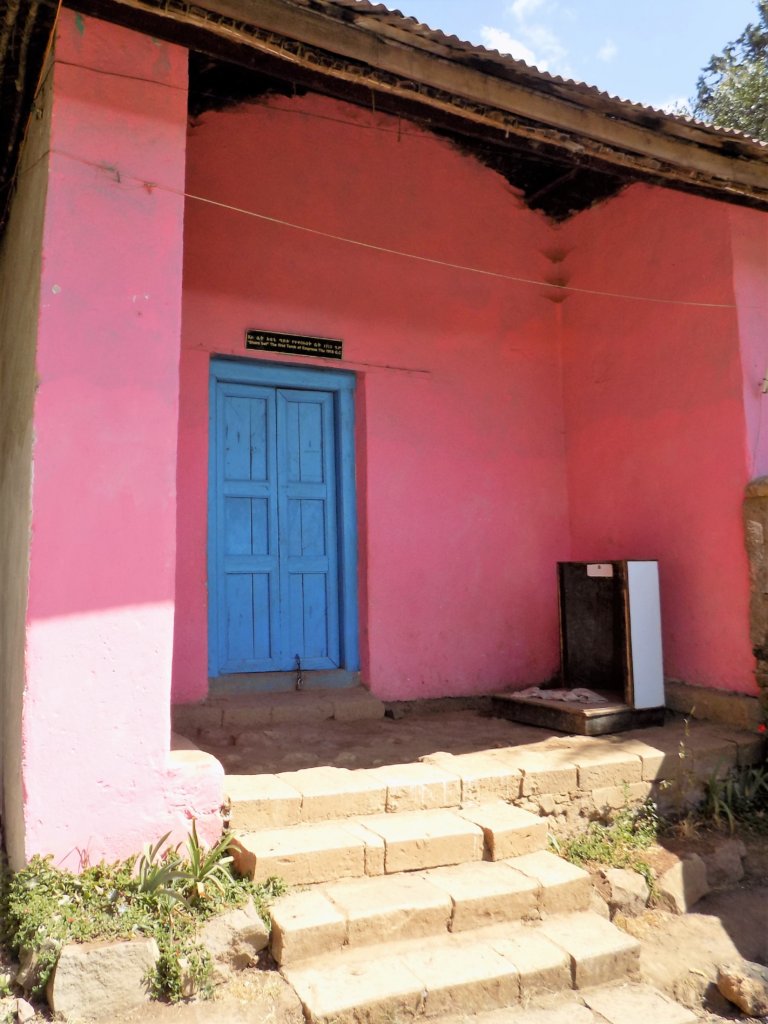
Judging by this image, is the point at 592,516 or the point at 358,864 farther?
the point at 592,516

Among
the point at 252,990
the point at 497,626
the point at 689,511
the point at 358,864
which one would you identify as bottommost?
the point at 252,990

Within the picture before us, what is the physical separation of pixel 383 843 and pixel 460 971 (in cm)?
65

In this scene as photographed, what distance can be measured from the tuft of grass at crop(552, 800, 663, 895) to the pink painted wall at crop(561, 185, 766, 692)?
53.6 inches

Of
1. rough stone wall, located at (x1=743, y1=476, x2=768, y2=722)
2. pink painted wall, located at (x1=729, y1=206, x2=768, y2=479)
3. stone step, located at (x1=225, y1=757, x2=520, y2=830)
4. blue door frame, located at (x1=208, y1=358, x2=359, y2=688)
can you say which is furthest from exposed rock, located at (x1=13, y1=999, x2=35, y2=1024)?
pink painted wall, located at (x1=729, y1=206, x2=768, y2=479)

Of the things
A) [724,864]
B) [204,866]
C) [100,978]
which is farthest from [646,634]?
[100,978]

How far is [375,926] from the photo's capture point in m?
3.14

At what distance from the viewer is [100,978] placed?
2818 millimetres

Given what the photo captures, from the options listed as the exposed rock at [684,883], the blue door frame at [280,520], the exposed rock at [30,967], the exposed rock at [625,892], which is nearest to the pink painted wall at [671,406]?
the exposed rock at [684,883]

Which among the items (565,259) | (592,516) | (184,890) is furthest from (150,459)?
(565,259)

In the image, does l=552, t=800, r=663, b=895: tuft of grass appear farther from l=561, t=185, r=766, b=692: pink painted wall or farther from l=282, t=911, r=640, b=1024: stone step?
l=561, t=185, r=766, b=692: pink painted wall

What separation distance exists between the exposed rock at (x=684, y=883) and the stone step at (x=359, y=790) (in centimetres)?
85

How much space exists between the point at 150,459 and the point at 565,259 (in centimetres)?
478

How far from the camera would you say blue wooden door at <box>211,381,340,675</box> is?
18.5 ft

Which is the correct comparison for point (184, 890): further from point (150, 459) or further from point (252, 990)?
point (150, 459)
